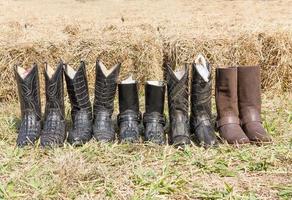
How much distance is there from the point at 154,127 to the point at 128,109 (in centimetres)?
22

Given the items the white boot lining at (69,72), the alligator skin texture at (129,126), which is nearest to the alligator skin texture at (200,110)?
the alligator skin texture at (129,126)

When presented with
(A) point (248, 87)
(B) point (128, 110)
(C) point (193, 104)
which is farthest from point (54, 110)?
(A) point (248, 87)

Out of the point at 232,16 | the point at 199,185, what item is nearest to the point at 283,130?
the point at 199,185

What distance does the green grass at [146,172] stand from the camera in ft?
7.93

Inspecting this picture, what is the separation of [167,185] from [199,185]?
17cm

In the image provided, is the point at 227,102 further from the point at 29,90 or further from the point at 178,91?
the point at 29,90

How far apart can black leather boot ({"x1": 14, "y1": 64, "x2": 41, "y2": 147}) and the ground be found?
0.14 meters

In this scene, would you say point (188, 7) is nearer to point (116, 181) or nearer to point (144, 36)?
point (144, 36)

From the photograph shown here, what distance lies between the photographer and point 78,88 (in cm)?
316

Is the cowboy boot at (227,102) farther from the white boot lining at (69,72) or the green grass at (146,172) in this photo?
the white boot lining at (69,72)

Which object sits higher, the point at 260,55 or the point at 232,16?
the point at 232,16

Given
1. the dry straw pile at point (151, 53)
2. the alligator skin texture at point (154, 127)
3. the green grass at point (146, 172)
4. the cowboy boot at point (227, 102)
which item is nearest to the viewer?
the green grass at point (146, 172)

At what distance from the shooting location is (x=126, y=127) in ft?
10.3

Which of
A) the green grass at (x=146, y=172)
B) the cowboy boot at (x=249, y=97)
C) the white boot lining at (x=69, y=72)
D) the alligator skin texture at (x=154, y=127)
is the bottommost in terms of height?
the green grass at (x=146, y=172)
